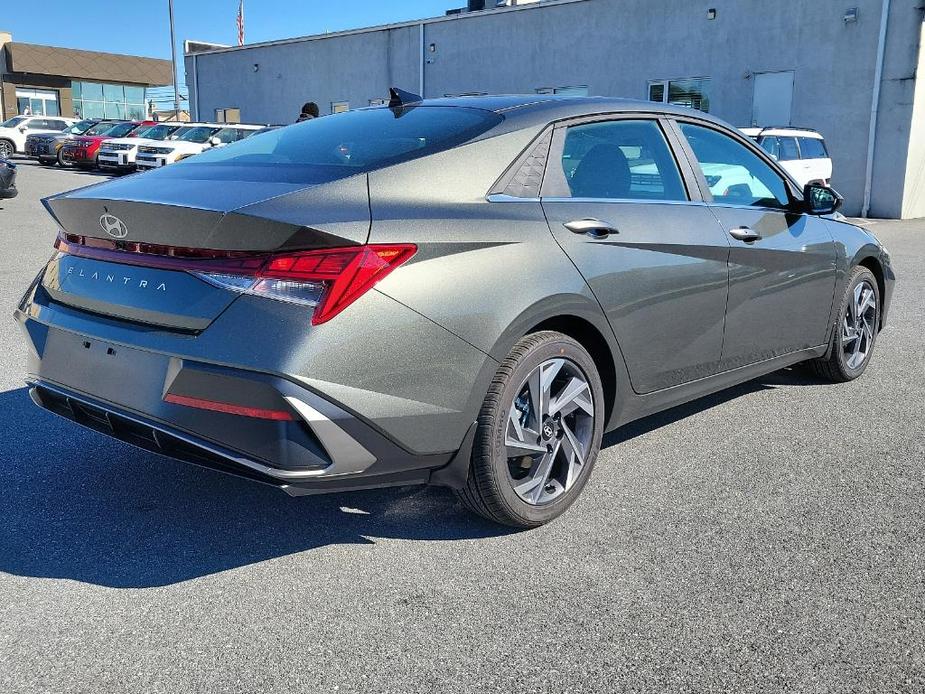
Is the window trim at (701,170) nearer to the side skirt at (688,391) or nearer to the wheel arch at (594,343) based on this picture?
the side skirt at (688,391)

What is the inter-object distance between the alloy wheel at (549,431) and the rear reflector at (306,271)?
77cm

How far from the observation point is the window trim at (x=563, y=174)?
350 centimetres

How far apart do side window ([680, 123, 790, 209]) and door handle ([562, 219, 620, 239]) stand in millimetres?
914

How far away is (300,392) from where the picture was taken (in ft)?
8.77

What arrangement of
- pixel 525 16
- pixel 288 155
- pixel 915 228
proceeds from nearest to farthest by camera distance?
pixel 288 155
pixel 915 228
pixel 525 16

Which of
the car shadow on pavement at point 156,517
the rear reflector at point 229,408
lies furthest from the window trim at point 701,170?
the rear reflector at point 229,408

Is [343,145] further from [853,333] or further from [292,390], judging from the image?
[853,333]

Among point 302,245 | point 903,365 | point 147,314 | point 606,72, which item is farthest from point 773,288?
point 606,72

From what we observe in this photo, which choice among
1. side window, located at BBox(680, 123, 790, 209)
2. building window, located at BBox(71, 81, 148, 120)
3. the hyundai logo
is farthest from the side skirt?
building window, located at BBox(71, 81, 148, 120)

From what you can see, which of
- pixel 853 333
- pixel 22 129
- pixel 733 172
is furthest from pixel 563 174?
pixel 22 129

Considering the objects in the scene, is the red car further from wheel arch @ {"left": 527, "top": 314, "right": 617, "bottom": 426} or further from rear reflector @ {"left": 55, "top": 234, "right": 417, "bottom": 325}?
rear reflector @ {"left": 55, "top": 234, "right": 417, "bottom": 325}

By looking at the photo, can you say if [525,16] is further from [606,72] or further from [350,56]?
[350,56]

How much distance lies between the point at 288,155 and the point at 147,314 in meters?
0.94

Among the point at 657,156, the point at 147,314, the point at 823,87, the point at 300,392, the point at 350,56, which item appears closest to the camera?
the point at 300,392
